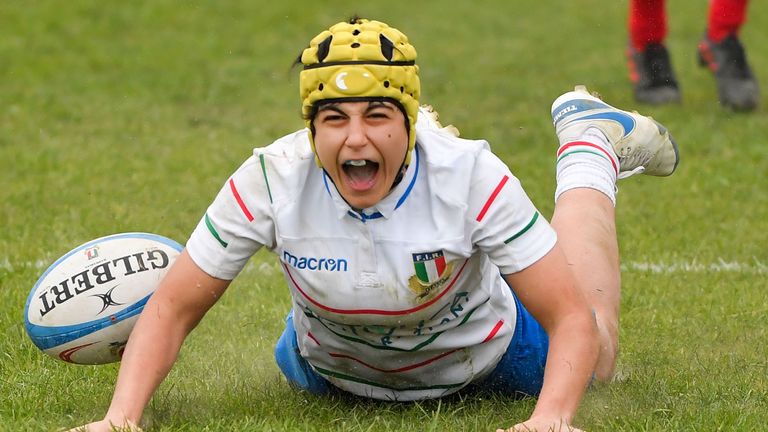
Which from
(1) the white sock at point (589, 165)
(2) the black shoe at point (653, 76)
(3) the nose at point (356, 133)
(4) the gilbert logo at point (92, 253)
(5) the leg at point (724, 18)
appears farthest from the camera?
(2) the black shoe at point (653, 76)

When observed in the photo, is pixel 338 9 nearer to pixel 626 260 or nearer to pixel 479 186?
pixel 626 260

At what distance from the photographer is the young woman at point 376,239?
369cm

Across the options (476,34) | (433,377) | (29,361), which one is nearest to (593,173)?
(433,377)

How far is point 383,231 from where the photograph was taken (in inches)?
150

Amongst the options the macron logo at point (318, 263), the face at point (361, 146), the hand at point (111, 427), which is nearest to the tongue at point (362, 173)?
the face at point (361, 146)

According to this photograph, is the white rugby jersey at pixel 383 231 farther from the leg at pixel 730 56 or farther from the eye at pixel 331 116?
the leg at pixel 730 56

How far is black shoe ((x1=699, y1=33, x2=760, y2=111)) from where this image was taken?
10094 millimetres

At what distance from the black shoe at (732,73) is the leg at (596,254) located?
18.2 feet

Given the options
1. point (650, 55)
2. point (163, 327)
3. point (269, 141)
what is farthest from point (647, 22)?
point (163, 327)

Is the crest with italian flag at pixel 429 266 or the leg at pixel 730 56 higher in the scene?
the crest with italian flag at pixel 429 266

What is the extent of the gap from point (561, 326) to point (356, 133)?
0.80m

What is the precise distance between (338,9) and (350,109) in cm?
1133

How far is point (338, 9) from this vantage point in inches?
583

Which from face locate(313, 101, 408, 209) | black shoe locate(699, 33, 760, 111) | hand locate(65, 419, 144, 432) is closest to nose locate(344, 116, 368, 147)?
face locate(313, 101, 408, 209)
